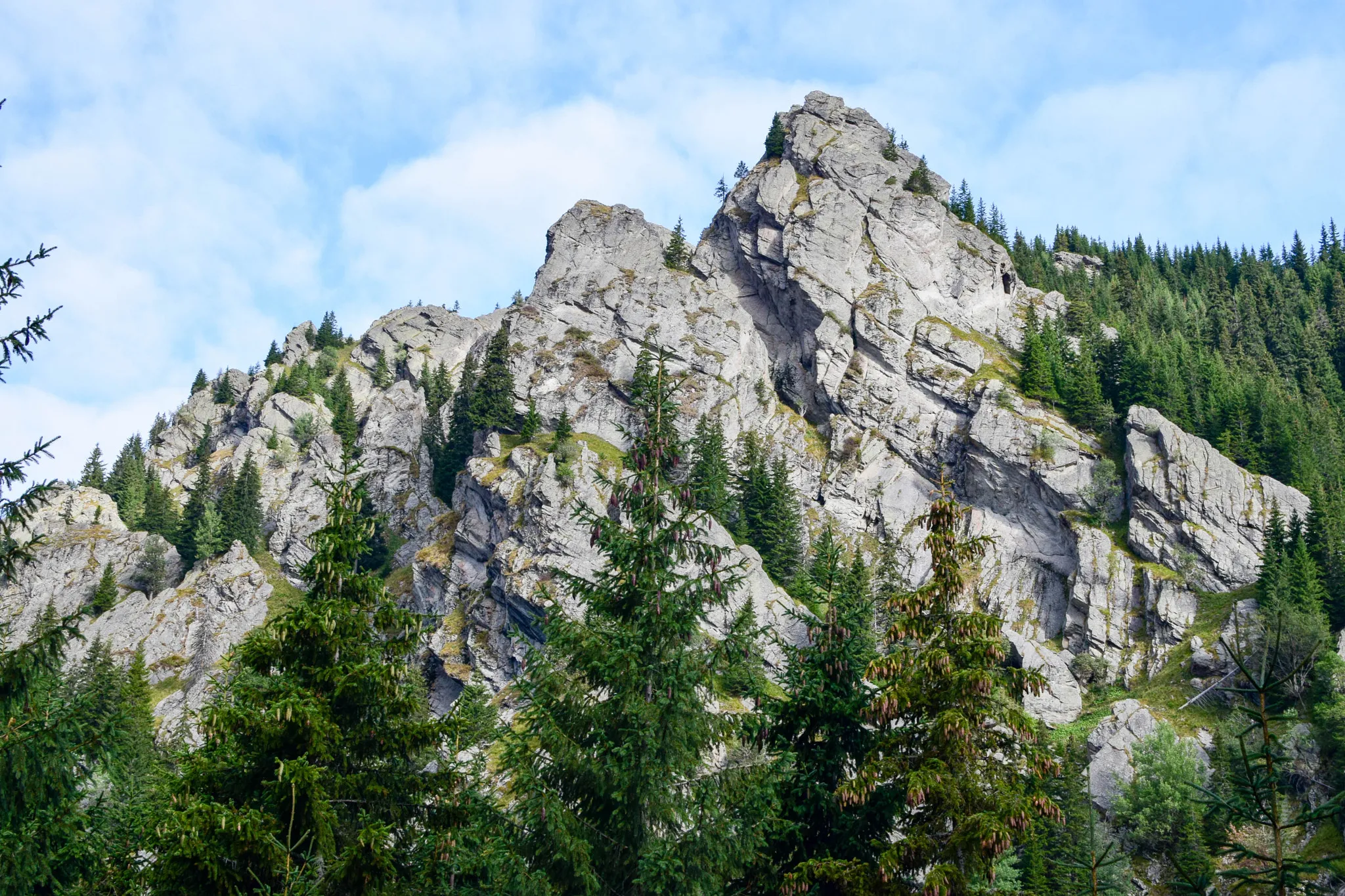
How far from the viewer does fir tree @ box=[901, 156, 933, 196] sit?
121500 mm

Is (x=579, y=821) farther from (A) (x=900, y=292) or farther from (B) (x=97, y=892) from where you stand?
(A) (x=900, y=292)

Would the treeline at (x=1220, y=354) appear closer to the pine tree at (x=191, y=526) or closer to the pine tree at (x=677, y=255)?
the pine tree at (x=677, y=255)

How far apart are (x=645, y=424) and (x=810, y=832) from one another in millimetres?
9672

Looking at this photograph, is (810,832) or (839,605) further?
(839,605)

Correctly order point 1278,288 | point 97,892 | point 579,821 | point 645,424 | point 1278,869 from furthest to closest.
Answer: point 1278,288
point 645,424
point 579,821
point 97,892
point 1278,869

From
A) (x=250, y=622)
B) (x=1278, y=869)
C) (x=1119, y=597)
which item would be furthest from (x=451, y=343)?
(x=1278, y=869)

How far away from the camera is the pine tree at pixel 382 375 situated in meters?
138

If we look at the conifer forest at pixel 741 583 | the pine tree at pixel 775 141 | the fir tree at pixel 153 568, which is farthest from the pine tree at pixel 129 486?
the pine tree at pixel 775 141

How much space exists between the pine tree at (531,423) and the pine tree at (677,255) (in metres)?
30.5

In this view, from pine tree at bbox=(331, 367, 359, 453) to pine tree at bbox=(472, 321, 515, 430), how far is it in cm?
1780

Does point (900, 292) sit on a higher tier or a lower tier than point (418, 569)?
higher

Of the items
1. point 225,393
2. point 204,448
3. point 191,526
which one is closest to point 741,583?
point 191,526

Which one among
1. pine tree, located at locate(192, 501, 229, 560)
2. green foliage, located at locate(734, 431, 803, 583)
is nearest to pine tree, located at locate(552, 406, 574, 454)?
green foliage, located at locate(734, 431, 803, 583)

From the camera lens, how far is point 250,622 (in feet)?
298
